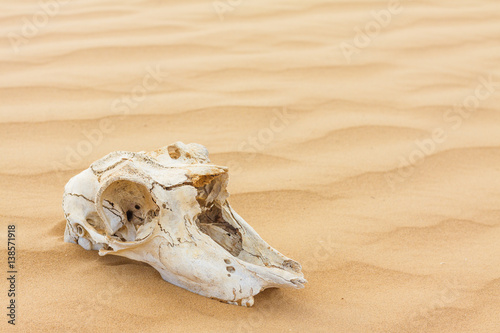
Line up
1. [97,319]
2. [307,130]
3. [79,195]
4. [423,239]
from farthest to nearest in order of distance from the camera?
[307,130]
[423,239]
[79,195]
[97,319]

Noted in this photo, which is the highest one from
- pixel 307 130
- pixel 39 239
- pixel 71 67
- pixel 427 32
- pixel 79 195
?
pixel 427 32

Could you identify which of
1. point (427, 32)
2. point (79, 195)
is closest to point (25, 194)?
point (79, 195)

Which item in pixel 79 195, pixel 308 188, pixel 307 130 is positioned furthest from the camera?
pixel 307 130

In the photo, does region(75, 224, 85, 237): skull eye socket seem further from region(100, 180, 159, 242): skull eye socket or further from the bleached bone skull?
region(100, 180, 159, 242): skull eye socket

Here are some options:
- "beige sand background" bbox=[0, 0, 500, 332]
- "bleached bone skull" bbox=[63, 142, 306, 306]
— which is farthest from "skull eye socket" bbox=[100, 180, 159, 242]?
"beige sand background" bbox=[0, 0, 500, 332]

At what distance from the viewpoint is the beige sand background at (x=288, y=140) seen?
191 centimetres

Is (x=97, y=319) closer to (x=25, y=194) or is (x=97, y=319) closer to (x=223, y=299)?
(x=223, y=299)

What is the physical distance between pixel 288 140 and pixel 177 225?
1474mm

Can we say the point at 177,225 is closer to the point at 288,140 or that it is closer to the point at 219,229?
the point at 219,229

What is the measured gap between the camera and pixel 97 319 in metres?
1.78

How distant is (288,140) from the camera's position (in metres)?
3.19

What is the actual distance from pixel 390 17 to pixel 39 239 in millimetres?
3812

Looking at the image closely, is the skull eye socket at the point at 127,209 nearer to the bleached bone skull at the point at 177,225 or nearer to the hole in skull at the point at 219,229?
the bleached bone skull at the point at 177,225

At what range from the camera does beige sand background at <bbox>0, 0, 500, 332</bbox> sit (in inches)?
75.3
